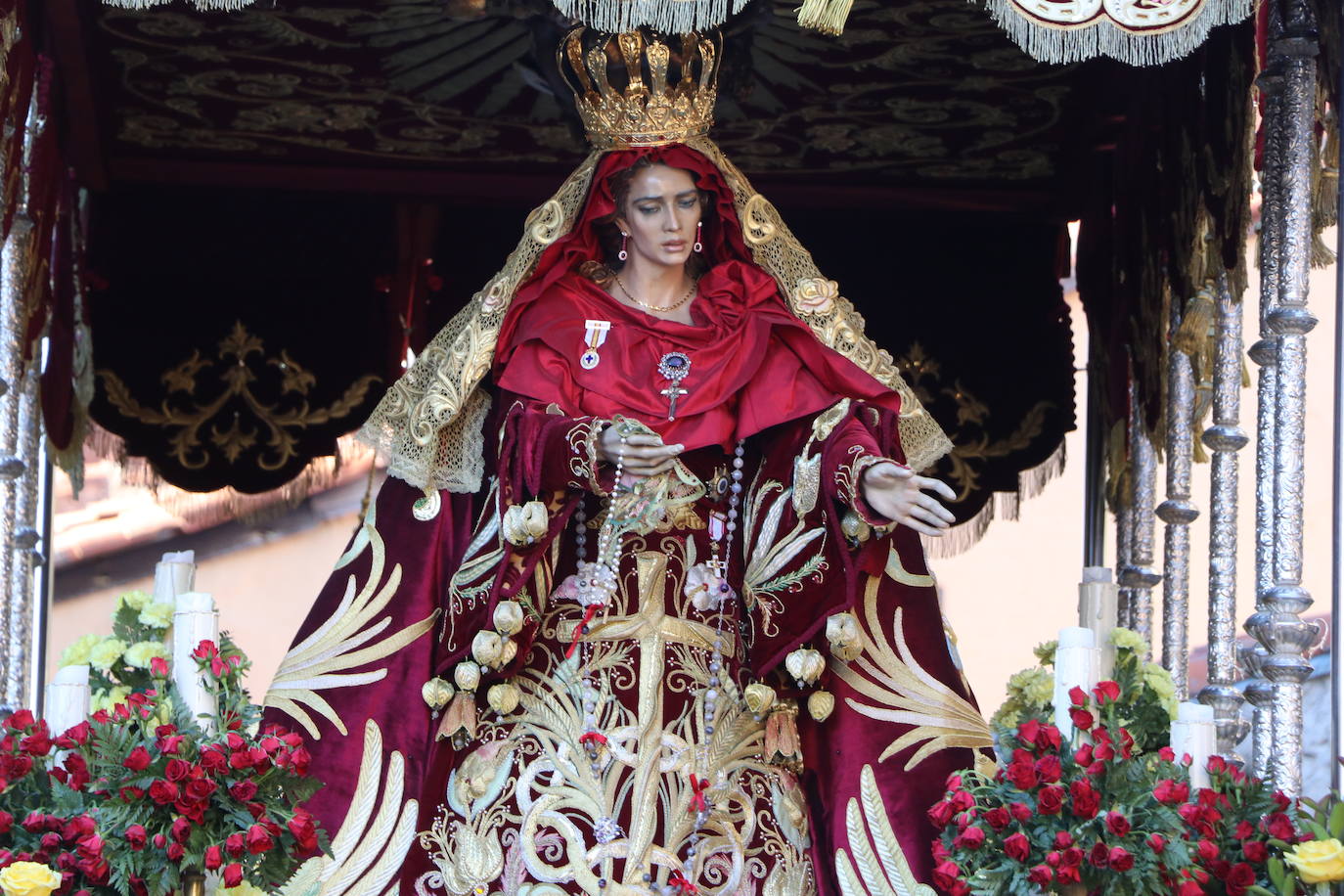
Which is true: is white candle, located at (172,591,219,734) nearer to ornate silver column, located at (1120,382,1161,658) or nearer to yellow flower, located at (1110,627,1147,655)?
yellow flower, located at (1110,627,1147,655)

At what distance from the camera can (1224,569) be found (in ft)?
19.1

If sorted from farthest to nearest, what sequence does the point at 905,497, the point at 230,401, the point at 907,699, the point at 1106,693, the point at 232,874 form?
the point at 230,401, the point at 907,699, the point at 905,497, the point at 1106,693, the point at 232,874

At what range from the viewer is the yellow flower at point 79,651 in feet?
16.4

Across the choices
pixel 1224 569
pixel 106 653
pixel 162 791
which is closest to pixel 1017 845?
pixel 162 791

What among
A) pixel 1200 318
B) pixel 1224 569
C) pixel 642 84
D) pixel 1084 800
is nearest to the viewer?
pixel 1084 800

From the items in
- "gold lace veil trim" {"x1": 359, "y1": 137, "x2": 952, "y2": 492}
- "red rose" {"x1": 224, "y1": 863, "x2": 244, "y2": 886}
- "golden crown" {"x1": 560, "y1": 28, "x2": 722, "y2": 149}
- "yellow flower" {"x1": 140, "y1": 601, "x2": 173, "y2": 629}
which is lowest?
"red rose" {"x1": 224, "y1": 863, "x2": 244, "y2": 886}

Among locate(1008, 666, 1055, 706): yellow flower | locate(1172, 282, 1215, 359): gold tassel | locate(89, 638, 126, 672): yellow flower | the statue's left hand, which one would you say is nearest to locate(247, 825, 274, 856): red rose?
locate(89, 638, 126, 672): yellow flower

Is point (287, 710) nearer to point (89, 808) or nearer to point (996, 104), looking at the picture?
point (89, 808)

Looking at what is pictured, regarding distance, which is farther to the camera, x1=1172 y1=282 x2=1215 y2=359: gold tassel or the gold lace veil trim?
x1=1172 y1=282 x2=1215 y2=359: gold tassel

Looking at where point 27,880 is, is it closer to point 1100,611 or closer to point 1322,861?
point 1100,611

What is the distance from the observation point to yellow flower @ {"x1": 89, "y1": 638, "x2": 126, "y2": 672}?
4.97 meters

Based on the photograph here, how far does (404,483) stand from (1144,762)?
1.68m

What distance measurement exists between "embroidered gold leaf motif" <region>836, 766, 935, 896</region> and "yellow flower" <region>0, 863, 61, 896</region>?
1.57 metres

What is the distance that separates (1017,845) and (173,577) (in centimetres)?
184
